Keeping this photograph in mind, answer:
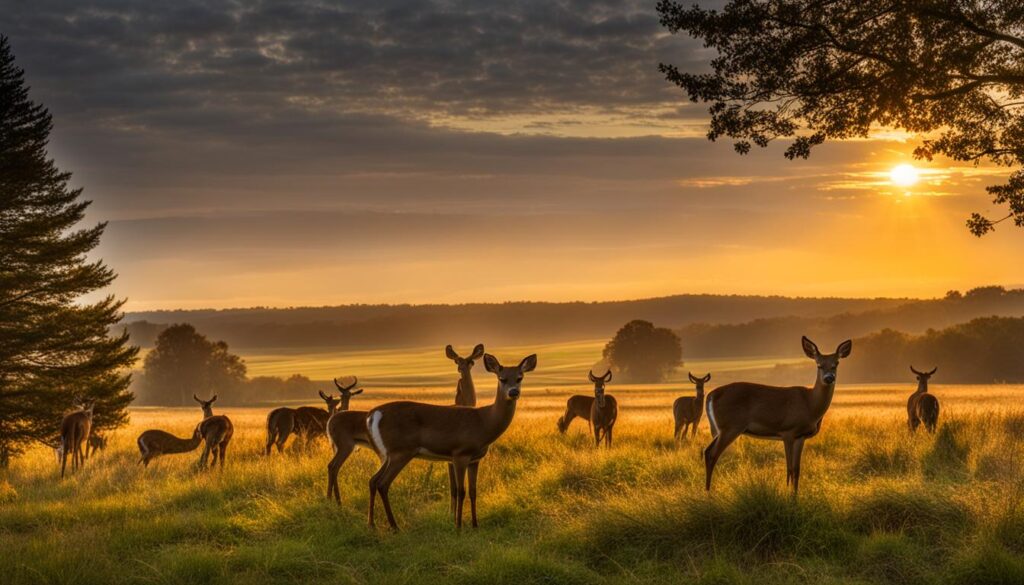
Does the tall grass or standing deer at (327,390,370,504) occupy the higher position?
standing deer at (327,390,370,504)

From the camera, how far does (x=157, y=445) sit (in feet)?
70.4

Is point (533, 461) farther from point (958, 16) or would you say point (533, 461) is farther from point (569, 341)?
point (569, 341)

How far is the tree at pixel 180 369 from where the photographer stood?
83938 millimetres

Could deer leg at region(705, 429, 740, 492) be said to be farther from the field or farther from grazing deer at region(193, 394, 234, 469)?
grazing deer at region(193, 394, 234, 469)

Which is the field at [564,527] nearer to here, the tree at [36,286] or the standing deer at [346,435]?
the standing deer at [346,435]

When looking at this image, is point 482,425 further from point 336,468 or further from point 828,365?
point 828,365

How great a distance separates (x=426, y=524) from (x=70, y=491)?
8555 millimetres

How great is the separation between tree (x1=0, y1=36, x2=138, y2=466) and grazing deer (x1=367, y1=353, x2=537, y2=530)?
57.6 feet

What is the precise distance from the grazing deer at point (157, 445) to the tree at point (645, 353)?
72.6 meters

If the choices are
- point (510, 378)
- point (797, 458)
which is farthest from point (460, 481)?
point (797, 458)

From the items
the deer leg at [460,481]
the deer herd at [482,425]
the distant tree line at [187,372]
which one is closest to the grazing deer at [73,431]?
the deer herd at [482,425]

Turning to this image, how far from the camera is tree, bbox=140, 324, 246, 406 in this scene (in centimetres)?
8394

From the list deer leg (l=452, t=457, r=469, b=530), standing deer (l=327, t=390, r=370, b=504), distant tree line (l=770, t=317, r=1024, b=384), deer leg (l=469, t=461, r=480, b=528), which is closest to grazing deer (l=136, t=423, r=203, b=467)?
standing deer (l=327, t=390, r=370, b=504)

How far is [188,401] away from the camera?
83062mm
